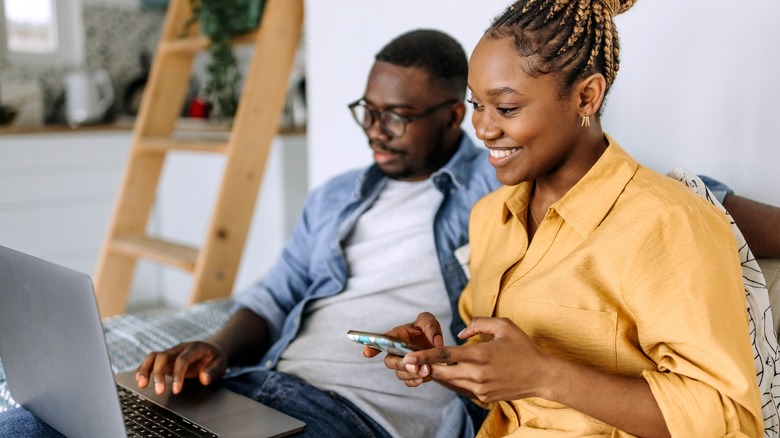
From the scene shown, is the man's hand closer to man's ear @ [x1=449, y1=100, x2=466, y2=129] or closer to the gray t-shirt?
the gray t-shirt

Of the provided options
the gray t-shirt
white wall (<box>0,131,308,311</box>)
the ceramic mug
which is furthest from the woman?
the ceramic mug

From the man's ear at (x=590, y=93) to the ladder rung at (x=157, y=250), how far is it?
1.52 m

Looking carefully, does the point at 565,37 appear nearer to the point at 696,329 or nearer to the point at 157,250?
the point at 696,329

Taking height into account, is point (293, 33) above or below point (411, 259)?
above

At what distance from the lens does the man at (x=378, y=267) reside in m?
1.26

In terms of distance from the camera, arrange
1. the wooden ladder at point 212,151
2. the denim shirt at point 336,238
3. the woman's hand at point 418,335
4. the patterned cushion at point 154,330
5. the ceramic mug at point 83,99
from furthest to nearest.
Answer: the ceramic mug at point 83,99
the wooden ladder at point 212,151
the patterned cushion at point 154,330
the denim shirt at point 336,238
the woman's hand at point 418,335

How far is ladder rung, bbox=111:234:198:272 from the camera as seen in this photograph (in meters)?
2.24

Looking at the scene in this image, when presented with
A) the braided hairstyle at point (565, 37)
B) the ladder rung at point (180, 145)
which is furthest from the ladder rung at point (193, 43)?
the braided hairstyle at point (565, 37)

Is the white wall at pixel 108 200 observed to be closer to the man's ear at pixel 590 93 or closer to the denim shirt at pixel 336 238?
the denim shirt at pixel 336 238

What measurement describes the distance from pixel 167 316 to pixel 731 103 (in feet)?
4.40

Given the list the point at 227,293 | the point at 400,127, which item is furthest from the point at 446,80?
the point at 227,293

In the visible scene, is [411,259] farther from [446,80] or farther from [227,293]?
[227,293]

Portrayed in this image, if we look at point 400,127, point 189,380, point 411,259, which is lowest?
point 189,380

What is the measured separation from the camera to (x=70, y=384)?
3.18 feet
